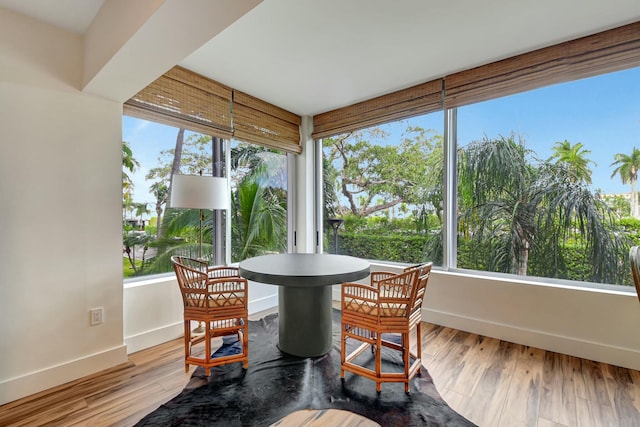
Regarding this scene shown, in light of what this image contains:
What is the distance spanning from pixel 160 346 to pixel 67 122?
1903 millimetres

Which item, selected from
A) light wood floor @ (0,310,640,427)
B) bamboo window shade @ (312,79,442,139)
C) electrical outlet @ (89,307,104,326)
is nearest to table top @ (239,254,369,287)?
light wood floor @ (0,310,640,427)

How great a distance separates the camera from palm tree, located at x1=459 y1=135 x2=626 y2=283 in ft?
8.01

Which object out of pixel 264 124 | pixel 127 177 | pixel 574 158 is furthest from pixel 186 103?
pixel 574 158

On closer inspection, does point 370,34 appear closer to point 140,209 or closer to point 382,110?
point 382,110

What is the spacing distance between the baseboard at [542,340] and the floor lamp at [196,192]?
2.45 metres

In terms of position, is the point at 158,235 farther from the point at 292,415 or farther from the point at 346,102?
the point at 346,102

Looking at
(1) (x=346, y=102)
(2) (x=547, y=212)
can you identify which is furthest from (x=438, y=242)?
(1) (x=346, y=102)

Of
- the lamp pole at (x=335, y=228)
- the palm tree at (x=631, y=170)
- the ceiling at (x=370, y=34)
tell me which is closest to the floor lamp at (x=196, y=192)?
the ceiling at (x=370, y=34)

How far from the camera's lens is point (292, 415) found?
1653 millimetres

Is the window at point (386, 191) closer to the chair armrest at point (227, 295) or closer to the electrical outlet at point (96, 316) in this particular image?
the chair armrest at point (227, 295)

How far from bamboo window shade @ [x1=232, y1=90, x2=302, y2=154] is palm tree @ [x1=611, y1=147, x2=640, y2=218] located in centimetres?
327

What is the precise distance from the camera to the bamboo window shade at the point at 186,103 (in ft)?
8.19

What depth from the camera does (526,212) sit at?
8.95 ft

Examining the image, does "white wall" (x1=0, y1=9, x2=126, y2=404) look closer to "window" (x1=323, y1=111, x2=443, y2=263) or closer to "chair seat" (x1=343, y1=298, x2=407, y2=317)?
"chair seat" (x1=343, y1=298, x2=407, y2=317)
